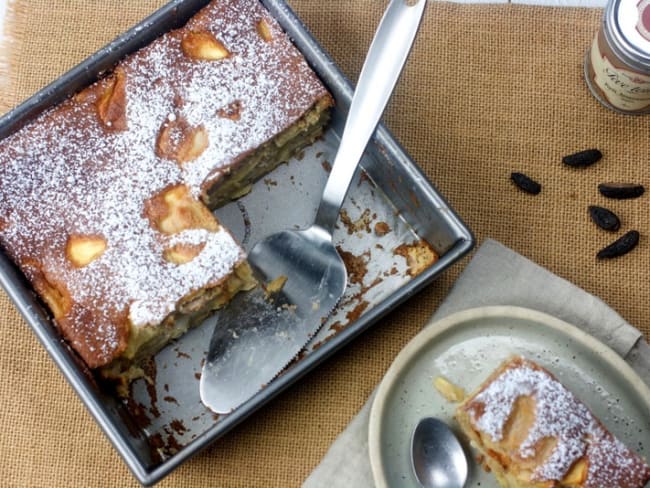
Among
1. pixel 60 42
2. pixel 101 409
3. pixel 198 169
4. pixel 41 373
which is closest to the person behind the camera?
pixel 101 409

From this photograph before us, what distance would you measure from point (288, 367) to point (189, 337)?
0.31 m

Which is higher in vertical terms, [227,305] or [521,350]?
[227,305]

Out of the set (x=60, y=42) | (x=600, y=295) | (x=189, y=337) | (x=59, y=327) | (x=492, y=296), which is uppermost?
(x=60, y=42)

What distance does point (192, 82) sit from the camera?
2.40 meters

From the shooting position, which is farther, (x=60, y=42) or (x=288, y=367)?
(x=60, y=42)

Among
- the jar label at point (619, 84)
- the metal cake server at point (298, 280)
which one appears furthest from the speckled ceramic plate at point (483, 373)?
the jar label at point (619, 84)

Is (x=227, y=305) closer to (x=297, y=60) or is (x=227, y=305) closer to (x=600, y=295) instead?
(x=297, y=60)

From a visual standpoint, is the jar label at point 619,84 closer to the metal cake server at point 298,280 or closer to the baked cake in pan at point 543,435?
the metal cake server at point 298,280

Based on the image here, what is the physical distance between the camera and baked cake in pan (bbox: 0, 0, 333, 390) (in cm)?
228

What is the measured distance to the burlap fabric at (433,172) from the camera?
8.12 feet

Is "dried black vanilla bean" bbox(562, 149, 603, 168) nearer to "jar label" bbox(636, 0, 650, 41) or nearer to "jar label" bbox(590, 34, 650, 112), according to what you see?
"jar label" bbox(590, 34, 650, 112)

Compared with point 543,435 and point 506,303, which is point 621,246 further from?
point 543,435

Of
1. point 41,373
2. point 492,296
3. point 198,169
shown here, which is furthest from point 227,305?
point 492,296

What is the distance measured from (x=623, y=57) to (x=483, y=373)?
965mm
